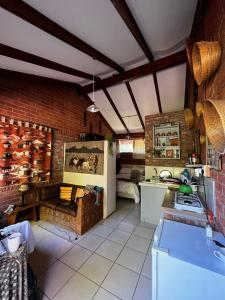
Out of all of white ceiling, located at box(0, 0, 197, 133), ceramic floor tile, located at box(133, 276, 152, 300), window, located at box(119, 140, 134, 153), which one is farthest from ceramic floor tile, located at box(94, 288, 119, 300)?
window, located at box(119, 140, 134, 153)

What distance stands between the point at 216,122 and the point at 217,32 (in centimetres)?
86

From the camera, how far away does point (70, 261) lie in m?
1.85

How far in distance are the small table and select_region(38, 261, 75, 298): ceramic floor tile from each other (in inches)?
48.1

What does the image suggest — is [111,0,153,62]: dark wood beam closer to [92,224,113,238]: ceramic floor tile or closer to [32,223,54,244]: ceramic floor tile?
[92,224,113,238]: ceramic floor tile

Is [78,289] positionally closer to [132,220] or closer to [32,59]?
[132,220]

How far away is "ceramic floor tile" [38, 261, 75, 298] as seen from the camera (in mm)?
1465

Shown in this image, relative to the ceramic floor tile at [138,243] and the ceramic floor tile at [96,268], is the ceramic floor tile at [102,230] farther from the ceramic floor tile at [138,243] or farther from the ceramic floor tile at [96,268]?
the ceramic floor tile at [96,268]

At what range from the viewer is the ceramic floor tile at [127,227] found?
2658 mm

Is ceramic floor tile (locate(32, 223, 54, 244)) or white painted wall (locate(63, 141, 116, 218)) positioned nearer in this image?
ceramic floor tile (locate(32, 223, 54, 244))

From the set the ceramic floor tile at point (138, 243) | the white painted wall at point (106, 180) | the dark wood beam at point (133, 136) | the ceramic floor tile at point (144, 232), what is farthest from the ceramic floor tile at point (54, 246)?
the dark wood beam at point (133, 136)

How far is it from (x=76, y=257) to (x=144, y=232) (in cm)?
126

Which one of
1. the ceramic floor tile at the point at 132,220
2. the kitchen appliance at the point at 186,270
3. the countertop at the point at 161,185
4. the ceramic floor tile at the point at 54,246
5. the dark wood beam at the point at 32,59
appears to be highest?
the dark wood beam at the point at 32,59

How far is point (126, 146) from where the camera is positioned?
6.20m

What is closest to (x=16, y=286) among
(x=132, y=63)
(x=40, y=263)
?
(x=40, y=263)
